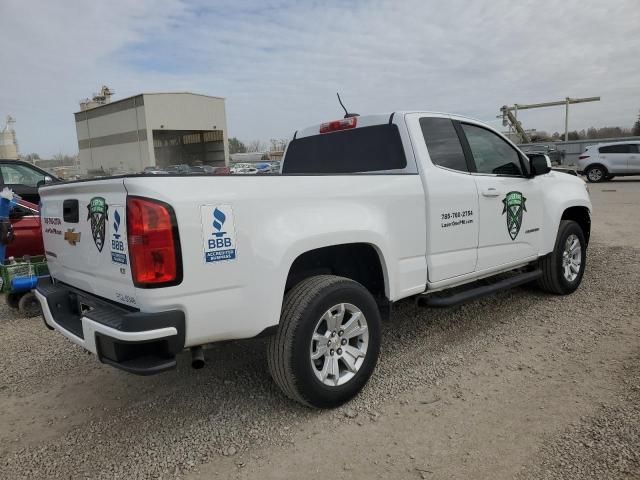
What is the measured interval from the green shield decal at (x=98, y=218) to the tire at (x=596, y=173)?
75.7ft

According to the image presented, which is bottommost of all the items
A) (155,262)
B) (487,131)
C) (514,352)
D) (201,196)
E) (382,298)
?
(514,352)

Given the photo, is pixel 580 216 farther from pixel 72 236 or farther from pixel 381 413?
pixel 72 236

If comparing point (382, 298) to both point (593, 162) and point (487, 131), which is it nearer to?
point (487, 131)

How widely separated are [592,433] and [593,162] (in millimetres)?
21672

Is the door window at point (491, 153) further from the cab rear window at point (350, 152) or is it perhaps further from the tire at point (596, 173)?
the tire at point (596, 173)

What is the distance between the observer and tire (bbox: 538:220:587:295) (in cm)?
513

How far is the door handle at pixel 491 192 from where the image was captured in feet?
13.6

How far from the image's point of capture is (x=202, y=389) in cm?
353

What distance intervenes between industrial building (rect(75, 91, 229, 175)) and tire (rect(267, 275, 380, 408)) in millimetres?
48400

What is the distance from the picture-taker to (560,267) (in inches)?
204

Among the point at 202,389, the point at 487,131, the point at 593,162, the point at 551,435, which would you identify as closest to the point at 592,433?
the point at 551,435

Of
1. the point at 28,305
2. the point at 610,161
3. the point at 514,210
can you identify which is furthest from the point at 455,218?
the point at 610,161

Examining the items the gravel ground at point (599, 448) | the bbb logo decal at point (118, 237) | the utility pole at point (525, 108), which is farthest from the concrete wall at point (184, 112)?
the gravel ground at point (599, 448)

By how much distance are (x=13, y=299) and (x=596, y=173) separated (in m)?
22.7
